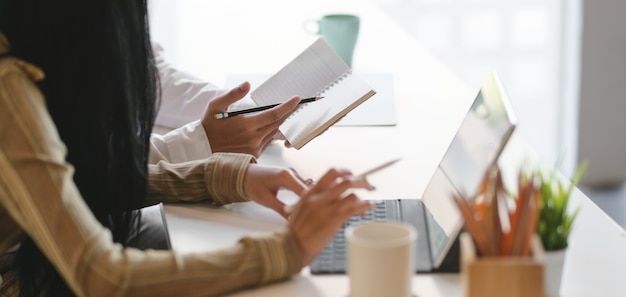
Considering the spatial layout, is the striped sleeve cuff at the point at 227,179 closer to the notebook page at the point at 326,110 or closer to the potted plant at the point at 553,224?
the notebook page at the point at 326,110

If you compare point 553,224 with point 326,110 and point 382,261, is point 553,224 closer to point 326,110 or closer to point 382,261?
point 382,261

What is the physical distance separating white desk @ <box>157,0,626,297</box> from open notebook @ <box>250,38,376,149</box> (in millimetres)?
67

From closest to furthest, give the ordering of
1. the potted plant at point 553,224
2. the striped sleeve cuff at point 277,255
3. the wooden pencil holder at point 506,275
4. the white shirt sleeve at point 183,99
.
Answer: the wooden pencil holder at point 506,275, the potted plant at point 553,224, the striped sleeve cuff at point 277,255, the white shirt sleeve at point 183,99

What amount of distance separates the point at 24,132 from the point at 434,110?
0.96 m

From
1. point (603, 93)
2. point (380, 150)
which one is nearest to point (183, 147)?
point (380, 150)

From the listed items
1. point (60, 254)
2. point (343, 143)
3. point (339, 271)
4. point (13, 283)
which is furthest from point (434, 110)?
point (60, 254)

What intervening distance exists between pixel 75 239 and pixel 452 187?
0.48 m

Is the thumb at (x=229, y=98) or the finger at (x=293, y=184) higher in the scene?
the thumb at (x=229, y=98)

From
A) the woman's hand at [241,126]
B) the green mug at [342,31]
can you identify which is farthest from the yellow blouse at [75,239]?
the green mug at [342,31]

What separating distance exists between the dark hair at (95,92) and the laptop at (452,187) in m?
0.32

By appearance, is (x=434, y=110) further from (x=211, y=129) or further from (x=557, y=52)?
(x=557, y=52)

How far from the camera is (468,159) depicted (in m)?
1.12

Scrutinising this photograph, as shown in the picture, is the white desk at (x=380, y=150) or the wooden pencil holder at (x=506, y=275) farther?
the white desk at (x=380, y=150)

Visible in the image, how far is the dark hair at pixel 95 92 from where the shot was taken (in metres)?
1.10
